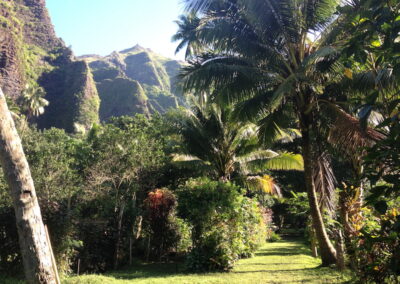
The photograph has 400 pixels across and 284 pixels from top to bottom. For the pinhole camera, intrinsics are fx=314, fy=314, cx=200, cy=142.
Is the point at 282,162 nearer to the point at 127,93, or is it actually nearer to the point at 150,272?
the point at 150,272

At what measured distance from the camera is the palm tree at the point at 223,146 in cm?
1216

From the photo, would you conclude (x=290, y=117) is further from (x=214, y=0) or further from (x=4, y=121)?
(x=4, y=121)

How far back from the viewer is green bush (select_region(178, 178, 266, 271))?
912 cm

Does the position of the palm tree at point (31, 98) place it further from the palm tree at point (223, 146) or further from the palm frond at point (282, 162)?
the palm frond at point (282, 162)

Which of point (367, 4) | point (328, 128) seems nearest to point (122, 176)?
point (328, 128)

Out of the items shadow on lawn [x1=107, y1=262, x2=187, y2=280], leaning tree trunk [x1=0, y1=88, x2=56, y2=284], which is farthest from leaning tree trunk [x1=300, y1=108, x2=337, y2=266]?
leaning tree trunk [x1=0, y1=88, x2=56, y2=284]

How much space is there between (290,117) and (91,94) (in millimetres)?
52718

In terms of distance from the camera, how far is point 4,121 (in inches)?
157

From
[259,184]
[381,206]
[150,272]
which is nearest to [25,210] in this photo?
[381,206]

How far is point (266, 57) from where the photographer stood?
859 cm

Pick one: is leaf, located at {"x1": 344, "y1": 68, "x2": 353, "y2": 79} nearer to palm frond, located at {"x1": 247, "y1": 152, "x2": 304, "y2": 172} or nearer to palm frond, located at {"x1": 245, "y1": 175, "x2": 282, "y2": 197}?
palm frond, located at {"x1": 247, "y1": 152, "x2": 304, "y2": 172}

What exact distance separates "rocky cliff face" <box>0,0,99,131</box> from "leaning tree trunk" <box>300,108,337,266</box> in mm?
45966

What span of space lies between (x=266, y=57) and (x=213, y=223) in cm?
500

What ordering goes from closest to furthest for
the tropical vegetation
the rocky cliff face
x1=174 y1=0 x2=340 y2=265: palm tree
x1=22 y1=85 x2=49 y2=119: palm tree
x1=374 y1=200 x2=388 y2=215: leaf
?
x1=374 y1=200 x2=388 y2=215: leaf, the tropical vegetation, x1=174 y1=0 x2=340 y2=265: palm tree, x1=22 y1=85 x2=49 y2=119: palm tree, the rocky cliff face
